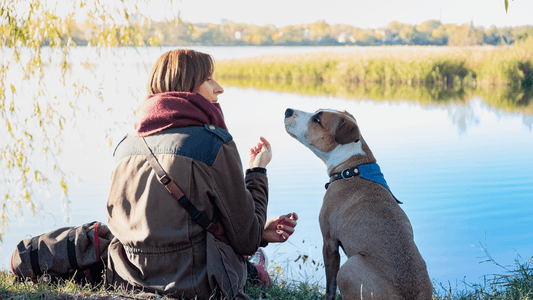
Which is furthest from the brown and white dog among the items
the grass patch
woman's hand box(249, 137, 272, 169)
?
woman's hand box(249, 137, 272, 169)

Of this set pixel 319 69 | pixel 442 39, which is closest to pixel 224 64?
pixel 319 69

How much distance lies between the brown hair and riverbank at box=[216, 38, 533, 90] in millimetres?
23325

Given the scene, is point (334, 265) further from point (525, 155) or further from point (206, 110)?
point (525, 155)

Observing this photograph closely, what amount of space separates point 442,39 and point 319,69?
3199 cm

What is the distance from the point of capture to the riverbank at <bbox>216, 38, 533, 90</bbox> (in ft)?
76.2

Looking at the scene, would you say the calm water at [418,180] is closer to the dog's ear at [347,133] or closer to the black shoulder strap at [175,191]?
the dog's ear at [347,133]

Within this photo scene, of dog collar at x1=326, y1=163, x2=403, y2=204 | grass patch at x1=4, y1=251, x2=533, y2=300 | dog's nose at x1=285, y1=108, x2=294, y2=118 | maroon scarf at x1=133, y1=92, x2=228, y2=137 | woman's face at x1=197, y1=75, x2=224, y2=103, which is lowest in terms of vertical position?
grass patch at x1=4, y1=251, x2=533, y2=300

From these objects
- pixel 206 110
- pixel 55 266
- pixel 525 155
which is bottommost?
pixel 525 155

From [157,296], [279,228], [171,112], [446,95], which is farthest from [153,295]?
[446,95]

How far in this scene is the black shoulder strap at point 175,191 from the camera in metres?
2.55

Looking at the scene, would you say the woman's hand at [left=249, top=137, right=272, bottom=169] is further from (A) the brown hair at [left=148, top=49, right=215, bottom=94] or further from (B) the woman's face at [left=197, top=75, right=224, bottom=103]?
(A) the brown hair at [left=148, top=49, right=215, bottom=94]

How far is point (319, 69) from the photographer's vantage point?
1131 inches

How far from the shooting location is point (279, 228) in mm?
3127

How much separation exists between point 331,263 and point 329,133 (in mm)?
968
